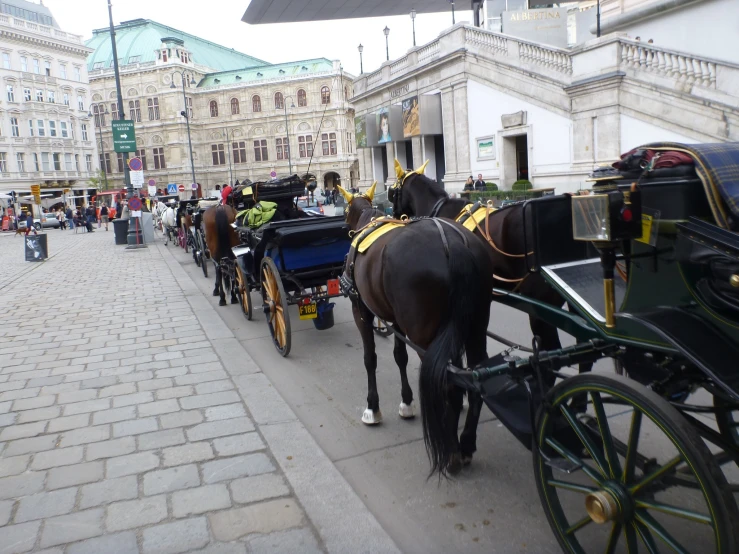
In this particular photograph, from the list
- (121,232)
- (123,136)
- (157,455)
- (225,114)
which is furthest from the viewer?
(225,114)

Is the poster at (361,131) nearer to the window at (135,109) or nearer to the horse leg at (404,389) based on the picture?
the horse leg at (404,389)

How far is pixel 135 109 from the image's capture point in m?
75.1

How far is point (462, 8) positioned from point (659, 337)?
39.7 meters

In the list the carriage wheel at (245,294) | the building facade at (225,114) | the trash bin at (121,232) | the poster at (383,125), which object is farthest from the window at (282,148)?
the carriage wheel at (245,294)

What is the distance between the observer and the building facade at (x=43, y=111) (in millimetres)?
59344

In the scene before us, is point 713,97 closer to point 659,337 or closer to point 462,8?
point 659,337

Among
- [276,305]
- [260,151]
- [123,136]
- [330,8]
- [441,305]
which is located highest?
[330,8]

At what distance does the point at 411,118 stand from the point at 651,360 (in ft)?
83.7

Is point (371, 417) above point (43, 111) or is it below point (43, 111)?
below

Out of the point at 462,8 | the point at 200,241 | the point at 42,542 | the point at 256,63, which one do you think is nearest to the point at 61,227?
the point at 462,8

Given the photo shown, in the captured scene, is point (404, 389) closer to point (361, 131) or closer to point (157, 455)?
point (157, 455)

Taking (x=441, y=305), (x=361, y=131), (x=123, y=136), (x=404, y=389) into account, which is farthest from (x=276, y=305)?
(x=361, y=131)

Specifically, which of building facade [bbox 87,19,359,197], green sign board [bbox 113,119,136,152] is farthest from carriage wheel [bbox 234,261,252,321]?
building facade [bbox 87,19,359,197]

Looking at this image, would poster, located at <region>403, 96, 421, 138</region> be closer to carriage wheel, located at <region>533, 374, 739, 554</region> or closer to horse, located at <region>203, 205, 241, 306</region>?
horse, located at <region>203, 205, 241, 306</region>
